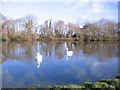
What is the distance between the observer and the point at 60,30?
47.3m

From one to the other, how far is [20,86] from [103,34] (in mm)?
43872

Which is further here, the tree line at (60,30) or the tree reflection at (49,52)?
the tree line at (60,30)

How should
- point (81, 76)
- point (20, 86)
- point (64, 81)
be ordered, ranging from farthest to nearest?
point (81, 76) → point (64, 81) → point (20, 86)

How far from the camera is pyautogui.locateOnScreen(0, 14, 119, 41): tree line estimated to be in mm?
39875

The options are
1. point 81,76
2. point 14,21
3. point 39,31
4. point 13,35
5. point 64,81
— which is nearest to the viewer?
point 64,81

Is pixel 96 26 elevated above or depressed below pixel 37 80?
above

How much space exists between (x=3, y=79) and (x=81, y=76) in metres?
3.48

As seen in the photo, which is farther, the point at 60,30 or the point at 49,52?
the point at 60,30

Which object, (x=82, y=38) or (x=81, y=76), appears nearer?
(x=81, y=76)

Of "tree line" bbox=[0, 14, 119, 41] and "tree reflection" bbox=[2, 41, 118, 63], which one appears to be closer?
"tree reflection" bbox=[2, 41, 118, 63]

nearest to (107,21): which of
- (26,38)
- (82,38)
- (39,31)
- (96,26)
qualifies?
(96,26)

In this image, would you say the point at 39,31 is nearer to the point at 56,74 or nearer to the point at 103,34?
the point at 103,34

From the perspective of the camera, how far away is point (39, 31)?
4475cm

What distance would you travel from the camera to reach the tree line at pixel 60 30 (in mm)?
39875
